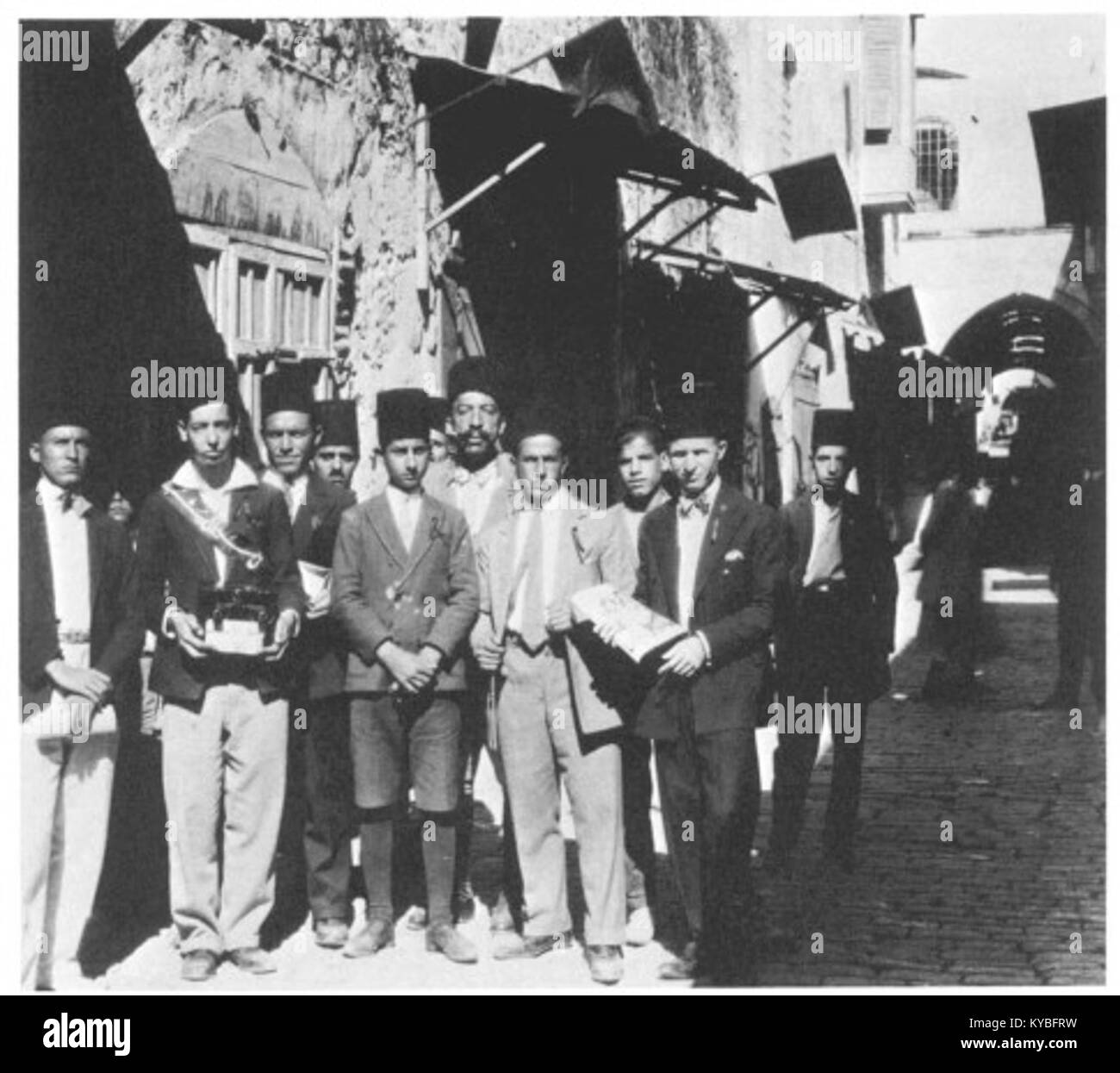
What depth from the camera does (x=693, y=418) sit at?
221 inches

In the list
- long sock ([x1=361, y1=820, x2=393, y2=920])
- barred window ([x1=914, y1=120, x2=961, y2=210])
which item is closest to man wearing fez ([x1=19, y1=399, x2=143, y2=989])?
long sock ([x1=361, y1=820, x2=393, y2=920])

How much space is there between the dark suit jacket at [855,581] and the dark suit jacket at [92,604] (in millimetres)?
2721

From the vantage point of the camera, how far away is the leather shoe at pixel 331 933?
575 cm

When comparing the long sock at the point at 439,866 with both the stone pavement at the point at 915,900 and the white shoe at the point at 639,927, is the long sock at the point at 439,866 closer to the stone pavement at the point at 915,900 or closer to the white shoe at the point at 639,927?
the stone pavement at the point at 915,900

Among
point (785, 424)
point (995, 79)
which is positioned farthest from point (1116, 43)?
point (995, 79)

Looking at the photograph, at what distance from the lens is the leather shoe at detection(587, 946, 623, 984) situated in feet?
17.7

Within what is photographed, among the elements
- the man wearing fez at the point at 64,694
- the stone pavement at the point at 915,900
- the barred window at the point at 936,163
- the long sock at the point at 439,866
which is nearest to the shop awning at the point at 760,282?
the stone pavement at the point at 915,900

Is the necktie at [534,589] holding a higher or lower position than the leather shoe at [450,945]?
higher

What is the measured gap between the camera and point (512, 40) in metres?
11.4

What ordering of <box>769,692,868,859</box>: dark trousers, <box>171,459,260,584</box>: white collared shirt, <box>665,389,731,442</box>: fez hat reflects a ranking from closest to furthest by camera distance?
1. <box>171,459,260,584</box>: white collared shirt
2. <box>665,389,731,442</box>: fez hat
3. <box>769,692,868,859</box>: dark trousers

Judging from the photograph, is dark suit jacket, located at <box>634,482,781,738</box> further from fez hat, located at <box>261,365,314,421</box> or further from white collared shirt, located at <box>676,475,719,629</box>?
fez hat, located at <box>261,365,314,421</box>

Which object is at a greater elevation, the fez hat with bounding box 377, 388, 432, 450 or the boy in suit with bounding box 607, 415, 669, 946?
the fez hat with bounding box 377, 388, 432, 450

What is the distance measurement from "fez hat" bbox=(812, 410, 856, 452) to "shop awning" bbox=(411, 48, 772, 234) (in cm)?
222
